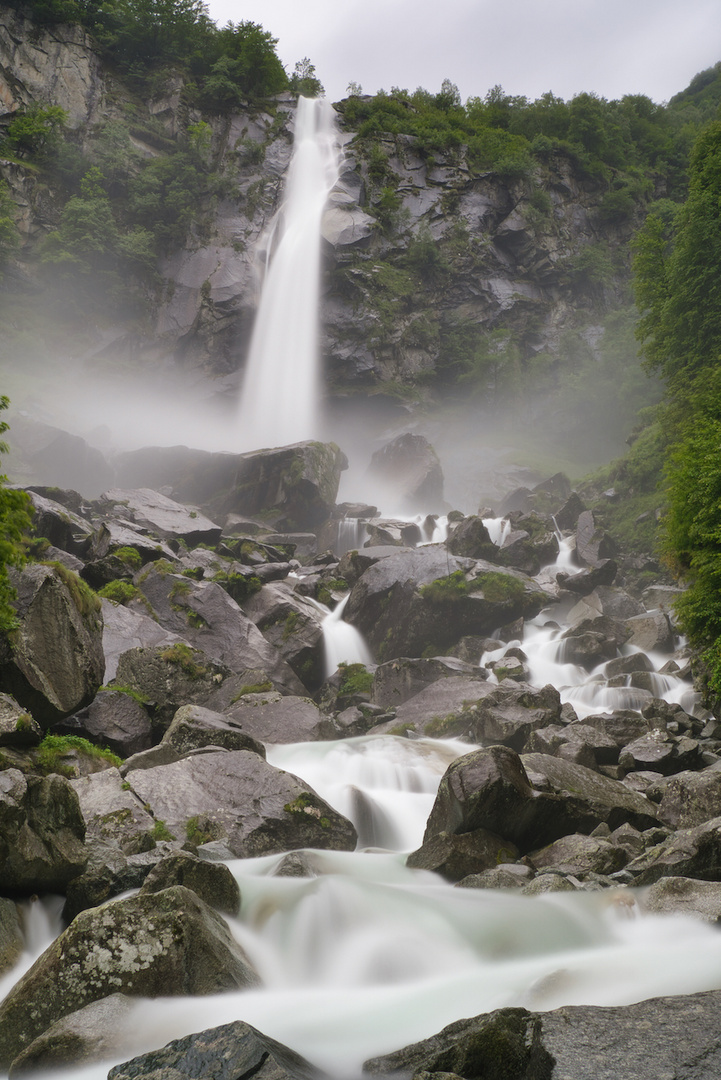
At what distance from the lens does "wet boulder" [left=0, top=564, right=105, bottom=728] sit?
414 inches

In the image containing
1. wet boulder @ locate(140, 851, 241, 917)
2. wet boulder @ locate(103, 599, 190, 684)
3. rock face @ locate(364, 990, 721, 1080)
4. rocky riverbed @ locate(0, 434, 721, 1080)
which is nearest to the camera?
rock face @ locate(364, 990, 721, 1080)

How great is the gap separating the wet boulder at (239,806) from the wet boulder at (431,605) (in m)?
14.2

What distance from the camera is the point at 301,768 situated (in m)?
14.0

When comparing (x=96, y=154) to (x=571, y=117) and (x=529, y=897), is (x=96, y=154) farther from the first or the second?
(x=529, y=897)

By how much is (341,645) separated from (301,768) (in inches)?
414

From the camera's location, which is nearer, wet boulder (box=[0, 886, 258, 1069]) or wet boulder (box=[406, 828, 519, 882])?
wet boulder (box=[0, 886, 258, 1069])

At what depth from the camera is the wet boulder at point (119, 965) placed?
460 cm

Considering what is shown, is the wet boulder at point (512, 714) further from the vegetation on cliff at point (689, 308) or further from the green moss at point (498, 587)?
the green moss at point (498, 587)

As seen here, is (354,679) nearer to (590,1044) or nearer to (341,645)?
(341,645)

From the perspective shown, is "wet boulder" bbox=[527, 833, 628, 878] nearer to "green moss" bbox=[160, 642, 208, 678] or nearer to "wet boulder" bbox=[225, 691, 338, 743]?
"wet boulder" bbox=[225, 691, 338, 743]

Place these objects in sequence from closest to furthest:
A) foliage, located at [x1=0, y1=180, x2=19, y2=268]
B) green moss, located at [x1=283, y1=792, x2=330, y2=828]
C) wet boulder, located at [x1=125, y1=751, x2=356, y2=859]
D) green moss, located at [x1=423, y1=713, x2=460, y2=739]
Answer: wet boulder, located at [x1=125, y1=751, x2=356, y2=859] → green moss, located at [x1=283, y1=792, x2=330, y2=828] → green moss, located at [x1=423, y1=713, x2=460, y2=739] → foliage, located at [x1=0, y1=180, x2=19, y2=268]

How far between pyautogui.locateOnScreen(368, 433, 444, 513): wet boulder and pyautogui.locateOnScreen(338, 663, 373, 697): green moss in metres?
25.7

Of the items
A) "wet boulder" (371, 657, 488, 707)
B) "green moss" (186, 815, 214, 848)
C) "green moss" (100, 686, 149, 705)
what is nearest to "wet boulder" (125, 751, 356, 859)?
"green moss" (186, 815, 214, 848)

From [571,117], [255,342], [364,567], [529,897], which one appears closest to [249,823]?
[529,897]
